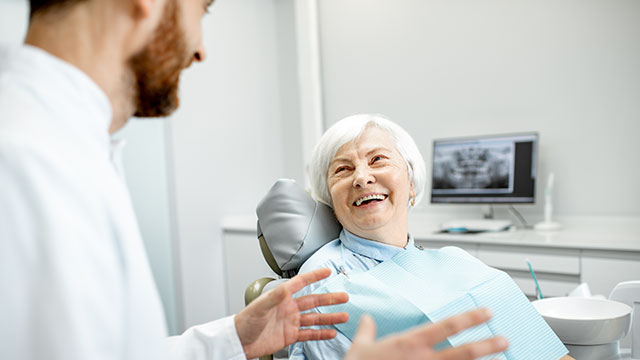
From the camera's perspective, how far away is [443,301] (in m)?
1.27

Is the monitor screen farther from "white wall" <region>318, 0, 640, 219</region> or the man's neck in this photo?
the man's neck

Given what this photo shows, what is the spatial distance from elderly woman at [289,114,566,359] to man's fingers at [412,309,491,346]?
798 millimetres

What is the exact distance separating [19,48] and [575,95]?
294 cm

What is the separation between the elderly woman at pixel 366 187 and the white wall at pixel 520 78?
1.75 metres

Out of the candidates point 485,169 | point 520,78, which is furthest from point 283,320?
point 520,78

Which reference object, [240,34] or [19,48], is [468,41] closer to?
[240,34]

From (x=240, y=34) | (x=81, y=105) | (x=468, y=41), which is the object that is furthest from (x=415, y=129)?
(x=81, y=105)

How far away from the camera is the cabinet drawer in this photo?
236cm

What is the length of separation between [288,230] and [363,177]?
0.92 feet

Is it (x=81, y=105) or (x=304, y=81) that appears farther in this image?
(x=304, y=81)

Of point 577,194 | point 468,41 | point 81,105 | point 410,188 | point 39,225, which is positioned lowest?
point 577,194

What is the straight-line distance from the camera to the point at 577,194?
2906 millimetres

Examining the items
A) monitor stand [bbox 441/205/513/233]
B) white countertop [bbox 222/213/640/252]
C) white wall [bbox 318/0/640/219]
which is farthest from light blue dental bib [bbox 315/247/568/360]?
white wall [bbox 318/0/640/219]

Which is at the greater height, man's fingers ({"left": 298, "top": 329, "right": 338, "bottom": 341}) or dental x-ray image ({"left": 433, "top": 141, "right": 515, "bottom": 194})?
dental x-ray image ({"left": 433, "top": 141, "right": 515, "bottom": 194})
